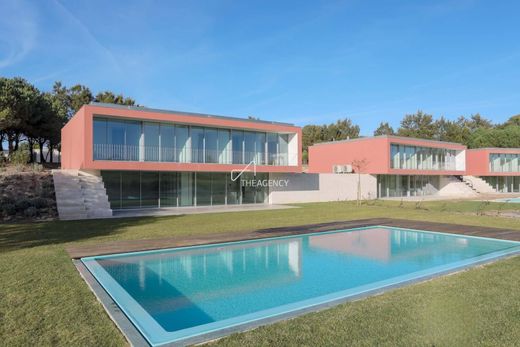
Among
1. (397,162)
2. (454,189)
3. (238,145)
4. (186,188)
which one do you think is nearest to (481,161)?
(454,189)

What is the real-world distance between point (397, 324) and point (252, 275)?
13.6 ft

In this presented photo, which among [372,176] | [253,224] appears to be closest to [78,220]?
[253,224]

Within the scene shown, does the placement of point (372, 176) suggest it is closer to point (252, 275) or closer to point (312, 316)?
point (252, 275)

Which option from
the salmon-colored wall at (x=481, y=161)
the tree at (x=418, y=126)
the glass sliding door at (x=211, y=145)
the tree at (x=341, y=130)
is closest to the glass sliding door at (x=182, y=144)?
the glass sliding door at (x=211, y=145)

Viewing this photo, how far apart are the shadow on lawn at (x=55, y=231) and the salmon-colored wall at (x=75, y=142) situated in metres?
6.25

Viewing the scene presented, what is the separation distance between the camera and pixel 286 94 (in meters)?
33.2

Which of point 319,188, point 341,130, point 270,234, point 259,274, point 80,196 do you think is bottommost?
point 259,274

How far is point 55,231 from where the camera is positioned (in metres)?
12.6

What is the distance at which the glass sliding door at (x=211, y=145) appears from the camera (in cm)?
2456

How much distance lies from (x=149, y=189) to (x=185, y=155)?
3076mm

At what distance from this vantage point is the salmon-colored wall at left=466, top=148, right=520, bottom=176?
4341 cm

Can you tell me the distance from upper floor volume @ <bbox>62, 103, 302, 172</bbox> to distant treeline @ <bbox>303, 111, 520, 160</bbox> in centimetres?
3401

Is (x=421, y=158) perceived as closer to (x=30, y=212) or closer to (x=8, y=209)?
(x=30, y=212)

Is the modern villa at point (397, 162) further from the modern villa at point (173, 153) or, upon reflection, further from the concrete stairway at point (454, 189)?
the modern villa at point (173, 153)
